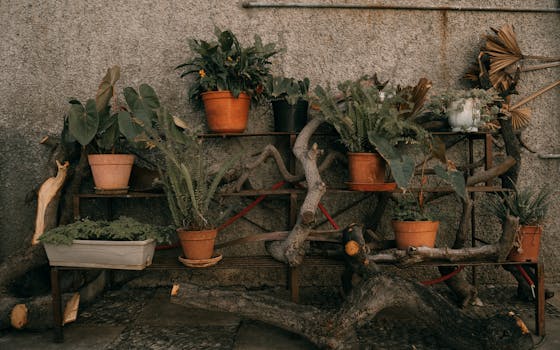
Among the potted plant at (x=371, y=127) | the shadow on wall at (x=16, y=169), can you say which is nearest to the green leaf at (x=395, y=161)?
the potted plant at (x=371, y=127)

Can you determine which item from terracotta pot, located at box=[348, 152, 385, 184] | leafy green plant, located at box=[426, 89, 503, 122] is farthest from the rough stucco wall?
terracotta pot, located at box=[348, 152, 385, 184]

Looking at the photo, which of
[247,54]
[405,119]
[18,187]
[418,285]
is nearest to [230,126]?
[247,54]

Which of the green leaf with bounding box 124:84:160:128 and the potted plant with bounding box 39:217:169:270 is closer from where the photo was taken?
the potted plant with bounding box 39:217:169:270

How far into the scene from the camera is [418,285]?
2139 mm

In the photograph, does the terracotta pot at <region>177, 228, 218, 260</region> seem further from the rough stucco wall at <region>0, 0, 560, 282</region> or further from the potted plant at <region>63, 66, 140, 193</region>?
the rough stucco wall at <region>0, 0, 560, 282</region>

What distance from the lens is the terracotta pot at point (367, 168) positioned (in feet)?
7.75

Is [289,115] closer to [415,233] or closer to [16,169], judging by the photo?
[415,233]

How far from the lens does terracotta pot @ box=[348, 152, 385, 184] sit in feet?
7.75

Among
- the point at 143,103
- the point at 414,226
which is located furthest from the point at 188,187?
the point at 414,226

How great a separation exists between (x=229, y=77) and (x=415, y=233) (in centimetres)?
149

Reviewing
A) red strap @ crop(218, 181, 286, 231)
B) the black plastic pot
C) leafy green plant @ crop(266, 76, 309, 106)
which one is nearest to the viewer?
leafy green plant @ crop(266, 76, 309, 106)

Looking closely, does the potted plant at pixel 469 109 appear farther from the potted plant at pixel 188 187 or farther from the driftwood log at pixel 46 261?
the driftwood log at pixel 46 261

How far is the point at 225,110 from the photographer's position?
2.61 m

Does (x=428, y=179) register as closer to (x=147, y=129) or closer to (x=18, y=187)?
(x=147, y=129)
